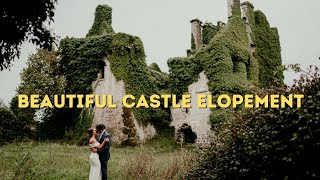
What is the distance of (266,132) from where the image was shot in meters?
6.68

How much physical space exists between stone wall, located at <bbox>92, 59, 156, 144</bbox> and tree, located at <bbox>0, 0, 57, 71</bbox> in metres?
17.8

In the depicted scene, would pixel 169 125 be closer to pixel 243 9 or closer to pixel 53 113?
pixel 53 113

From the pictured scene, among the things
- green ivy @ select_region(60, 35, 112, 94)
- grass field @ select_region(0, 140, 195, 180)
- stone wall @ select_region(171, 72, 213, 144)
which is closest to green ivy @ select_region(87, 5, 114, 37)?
green ivy @ select_region(60, 35, 112, 94)

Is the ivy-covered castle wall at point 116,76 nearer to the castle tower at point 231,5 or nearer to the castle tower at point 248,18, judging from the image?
the castle tower at point 231,5

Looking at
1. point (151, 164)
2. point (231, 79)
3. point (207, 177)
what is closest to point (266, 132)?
point (207, 177)

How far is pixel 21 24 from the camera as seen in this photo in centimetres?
746

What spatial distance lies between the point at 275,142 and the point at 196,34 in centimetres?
2558

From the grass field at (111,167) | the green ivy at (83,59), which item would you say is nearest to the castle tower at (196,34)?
the green ivy at (83,59)

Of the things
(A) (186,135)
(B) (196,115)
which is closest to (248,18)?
(B) (196,115)

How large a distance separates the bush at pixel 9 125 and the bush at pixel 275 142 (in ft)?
79.9

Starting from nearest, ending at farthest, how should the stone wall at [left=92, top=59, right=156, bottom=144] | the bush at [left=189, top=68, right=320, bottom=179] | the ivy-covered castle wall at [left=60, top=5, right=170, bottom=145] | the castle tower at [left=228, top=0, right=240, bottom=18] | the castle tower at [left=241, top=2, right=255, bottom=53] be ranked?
the bush at [left=189, top=68, right=320, bottom=179]
the stone wall at [left=92, top=59, right=156, bottom=144]
the ivy-covered castle wall at [left=60, top=5, right=170, bottom=145]
the castle tower at [left=228, top=0, right=240, bottom=18]
the castle tower at [left=241, top=2, right=255, bottom=53]

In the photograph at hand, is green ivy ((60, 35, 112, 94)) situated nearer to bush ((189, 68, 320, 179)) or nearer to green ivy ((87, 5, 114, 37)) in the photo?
green ivy ((87, 5, 114, 37))

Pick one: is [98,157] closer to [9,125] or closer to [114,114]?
[114,114]

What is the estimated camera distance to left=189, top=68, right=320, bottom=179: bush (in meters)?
5.71
